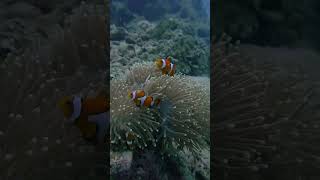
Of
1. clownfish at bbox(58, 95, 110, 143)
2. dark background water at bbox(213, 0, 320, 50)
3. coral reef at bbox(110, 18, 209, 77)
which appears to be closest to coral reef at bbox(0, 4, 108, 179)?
clownfish at bbox(58, 95, 110, 143)

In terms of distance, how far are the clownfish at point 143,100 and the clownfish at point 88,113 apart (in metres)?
0.15

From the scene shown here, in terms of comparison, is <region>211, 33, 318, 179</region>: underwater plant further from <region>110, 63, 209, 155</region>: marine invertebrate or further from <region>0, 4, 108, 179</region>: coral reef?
<region>0, 4, 108, 179</region>: coral reef

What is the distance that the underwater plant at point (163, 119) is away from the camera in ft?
3.39

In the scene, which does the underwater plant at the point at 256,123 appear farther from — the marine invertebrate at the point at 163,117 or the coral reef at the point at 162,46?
the coral reef at the point at 162,46

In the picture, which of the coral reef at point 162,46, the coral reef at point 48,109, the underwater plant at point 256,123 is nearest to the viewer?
the coral reef at point 48,109

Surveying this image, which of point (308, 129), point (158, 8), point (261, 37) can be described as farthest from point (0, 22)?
point (158, 8)

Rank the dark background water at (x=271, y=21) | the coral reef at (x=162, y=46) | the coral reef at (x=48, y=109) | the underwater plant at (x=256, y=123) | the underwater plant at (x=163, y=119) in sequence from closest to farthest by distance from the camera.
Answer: the coral reef at (x=48, y=109) < the underwater plant at (x=163, y=119) < the underwater plant at (x=256, y=123) < the coral reef at (x=162, y=46) < the dark background water at (x=271, y=21)

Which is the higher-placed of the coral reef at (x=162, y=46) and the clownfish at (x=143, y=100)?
the coral reef at (x=162, y=46)

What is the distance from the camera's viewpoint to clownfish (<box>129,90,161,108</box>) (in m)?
1.06

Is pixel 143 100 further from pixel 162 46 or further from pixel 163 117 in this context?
pixel 162 46

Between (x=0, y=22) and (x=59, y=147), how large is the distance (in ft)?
2.84

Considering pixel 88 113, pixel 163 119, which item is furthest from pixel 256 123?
pixel 88 113

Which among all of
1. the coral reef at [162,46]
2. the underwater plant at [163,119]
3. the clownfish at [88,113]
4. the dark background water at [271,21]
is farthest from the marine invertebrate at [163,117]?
the dark background water at [271,21]

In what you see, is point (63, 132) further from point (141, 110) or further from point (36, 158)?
point (141, 110)
